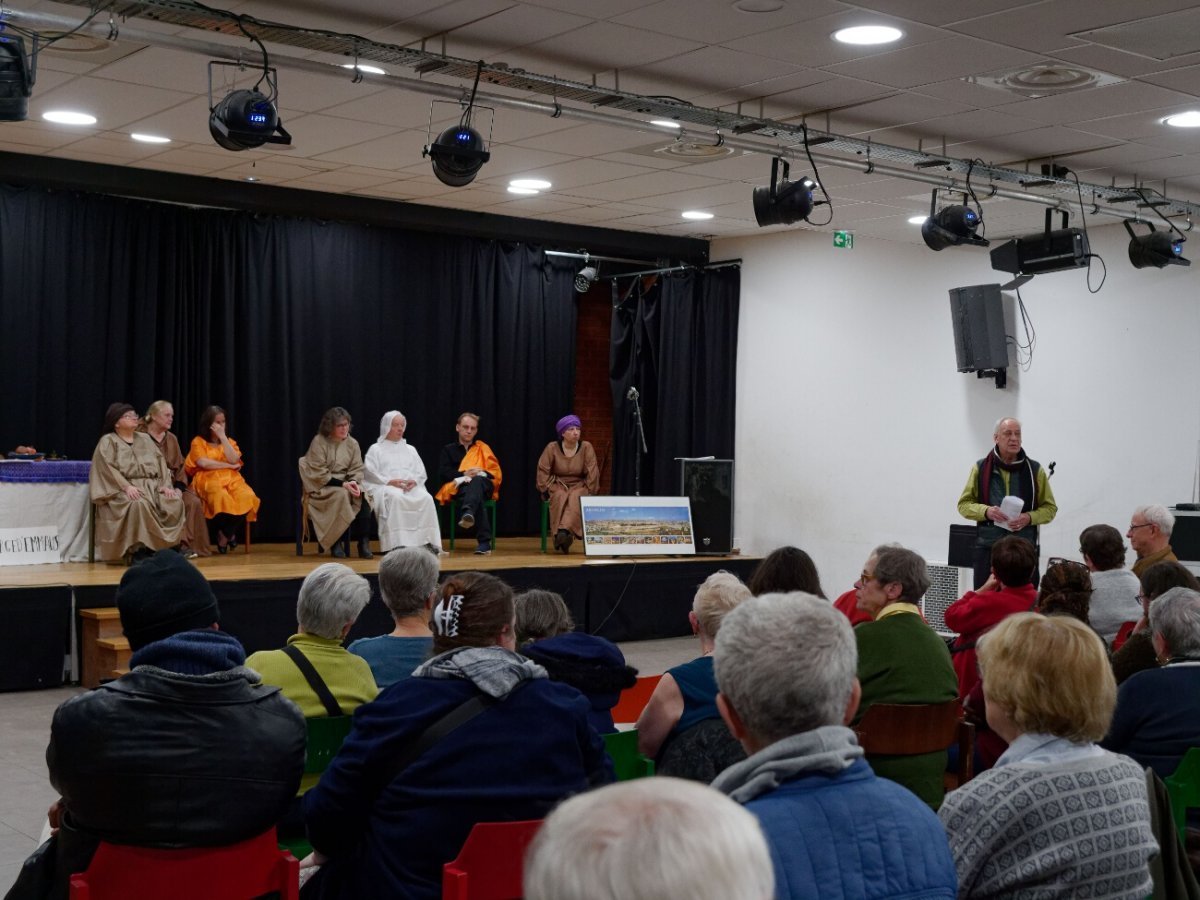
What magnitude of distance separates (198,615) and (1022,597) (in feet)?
9.49

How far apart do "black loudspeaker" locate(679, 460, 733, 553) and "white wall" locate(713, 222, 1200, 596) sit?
3.93 feet

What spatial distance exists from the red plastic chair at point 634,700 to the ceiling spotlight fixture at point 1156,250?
562cm

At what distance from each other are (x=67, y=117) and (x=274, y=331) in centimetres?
336

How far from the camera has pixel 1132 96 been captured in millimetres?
6219

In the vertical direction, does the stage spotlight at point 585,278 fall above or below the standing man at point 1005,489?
above

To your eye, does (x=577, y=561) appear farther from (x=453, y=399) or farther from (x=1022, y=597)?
(x=1022, y=597)

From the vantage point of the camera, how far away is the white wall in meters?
9.30

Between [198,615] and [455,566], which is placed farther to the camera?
[455,566]

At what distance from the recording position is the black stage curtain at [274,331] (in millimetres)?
9602

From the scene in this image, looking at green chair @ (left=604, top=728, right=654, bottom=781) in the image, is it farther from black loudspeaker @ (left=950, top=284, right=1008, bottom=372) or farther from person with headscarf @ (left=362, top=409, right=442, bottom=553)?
black loudspeaker @ (left=950, top=284, right=1008, bottom=372)

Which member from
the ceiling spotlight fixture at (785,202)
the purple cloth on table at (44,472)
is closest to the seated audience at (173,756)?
the ceiling spotlight fixture at (785,202)

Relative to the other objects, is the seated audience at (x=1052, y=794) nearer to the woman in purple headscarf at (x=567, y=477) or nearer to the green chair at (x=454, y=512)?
the green chair at (x=454, y=512)

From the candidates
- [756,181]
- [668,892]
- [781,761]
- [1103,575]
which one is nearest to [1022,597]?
[1103,575]

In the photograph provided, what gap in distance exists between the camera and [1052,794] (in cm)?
206
